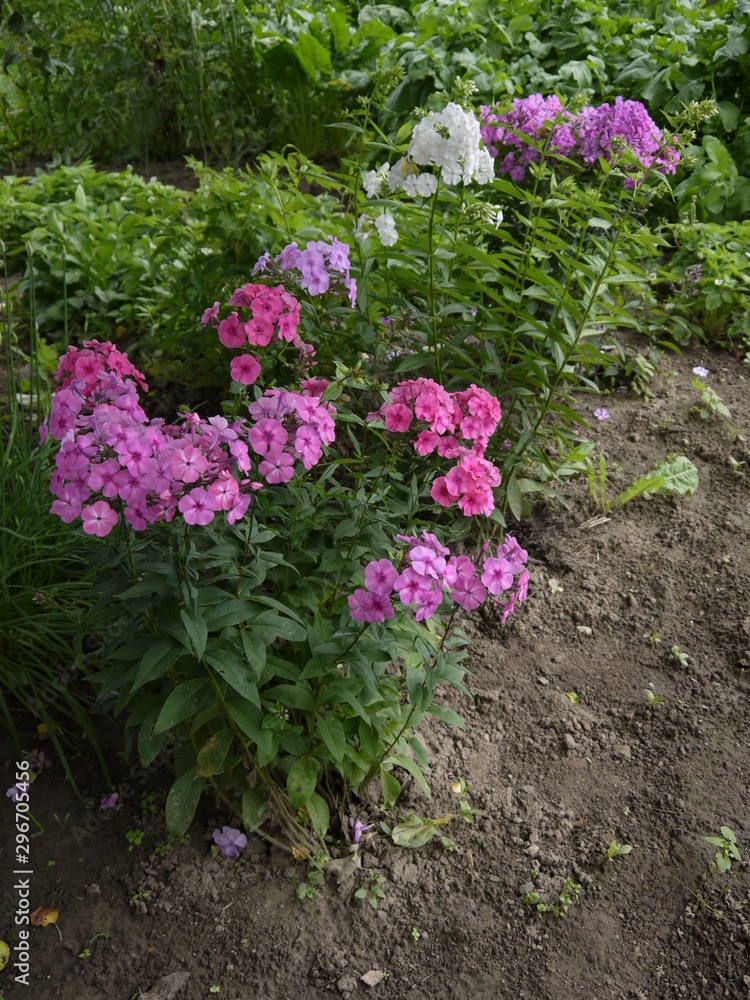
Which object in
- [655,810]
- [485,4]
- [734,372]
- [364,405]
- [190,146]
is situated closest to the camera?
[655,810]

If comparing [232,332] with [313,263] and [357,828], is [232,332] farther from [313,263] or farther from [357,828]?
[357,828]

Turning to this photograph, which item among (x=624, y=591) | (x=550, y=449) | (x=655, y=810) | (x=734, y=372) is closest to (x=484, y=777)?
(x=655, y=810)

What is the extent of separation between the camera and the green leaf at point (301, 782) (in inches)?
68.5

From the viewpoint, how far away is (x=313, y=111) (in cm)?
519

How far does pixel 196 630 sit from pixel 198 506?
234 mm

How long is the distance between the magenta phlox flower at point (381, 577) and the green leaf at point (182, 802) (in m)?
0.65

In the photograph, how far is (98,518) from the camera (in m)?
1.36

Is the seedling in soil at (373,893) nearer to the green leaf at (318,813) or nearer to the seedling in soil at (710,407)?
the green leaf at (318,813)

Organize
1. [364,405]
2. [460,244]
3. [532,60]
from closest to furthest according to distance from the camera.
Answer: [460,244] → [364,405] → [532,60]

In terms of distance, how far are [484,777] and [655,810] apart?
43cm

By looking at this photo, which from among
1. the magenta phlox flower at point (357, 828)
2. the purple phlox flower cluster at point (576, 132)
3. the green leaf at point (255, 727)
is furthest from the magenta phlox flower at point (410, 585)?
the purple phlox flower cluster at point (576, 132)

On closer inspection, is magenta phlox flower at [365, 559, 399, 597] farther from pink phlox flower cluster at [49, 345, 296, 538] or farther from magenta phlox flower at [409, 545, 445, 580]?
pink phlox flower cluster at [49, 345, 296, 538]

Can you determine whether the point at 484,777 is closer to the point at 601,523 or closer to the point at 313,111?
the point at 601,523

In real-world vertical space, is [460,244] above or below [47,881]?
above
